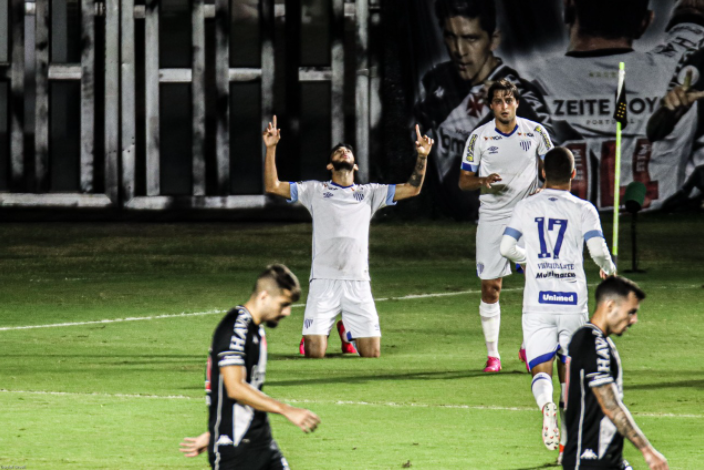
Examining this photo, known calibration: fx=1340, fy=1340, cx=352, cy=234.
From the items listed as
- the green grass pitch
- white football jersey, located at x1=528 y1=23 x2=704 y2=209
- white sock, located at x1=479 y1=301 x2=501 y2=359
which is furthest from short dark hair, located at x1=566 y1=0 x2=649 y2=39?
white sock, located at x1=479 y1=301 x2=501 y2=359

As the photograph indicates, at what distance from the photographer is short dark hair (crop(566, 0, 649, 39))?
2630 cm

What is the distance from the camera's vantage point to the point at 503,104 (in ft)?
37.2

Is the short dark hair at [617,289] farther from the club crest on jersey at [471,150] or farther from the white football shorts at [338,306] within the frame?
the white football shorts at [338,306]

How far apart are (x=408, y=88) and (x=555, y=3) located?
10.9 feet

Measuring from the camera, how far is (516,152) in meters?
11.7

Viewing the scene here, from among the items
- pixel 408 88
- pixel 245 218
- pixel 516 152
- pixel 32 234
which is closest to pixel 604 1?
pixel 408 88

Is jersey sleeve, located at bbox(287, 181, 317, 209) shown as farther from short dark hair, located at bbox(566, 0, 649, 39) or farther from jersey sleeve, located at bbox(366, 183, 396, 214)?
short dark hair, located at bbox(566, 0, 649, 39)

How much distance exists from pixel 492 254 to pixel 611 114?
15053 mm

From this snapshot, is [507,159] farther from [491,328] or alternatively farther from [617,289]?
[617,289]

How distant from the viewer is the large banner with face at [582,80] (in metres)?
26.1

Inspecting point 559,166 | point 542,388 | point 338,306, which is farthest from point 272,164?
point 542,388

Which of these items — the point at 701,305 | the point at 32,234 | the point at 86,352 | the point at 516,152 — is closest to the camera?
the point at 516,152

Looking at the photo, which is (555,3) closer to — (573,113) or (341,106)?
(573,113)

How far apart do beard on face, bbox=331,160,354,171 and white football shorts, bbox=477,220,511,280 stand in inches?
54.7
